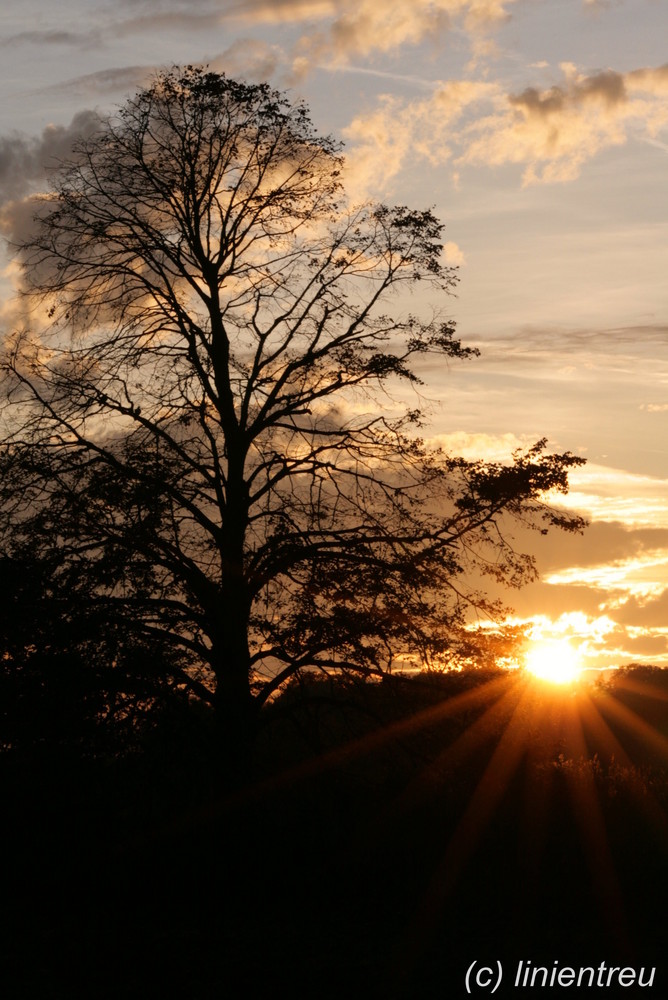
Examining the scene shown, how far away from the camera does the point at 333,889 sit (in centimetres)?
1944

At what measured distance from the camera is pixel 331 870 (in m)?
19.8

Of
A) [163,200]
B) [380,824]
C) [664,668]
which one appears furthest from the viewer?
[664,668]

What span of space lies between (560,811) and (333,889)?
5.81 m

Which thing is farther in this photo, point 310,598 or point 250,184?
point 250,184

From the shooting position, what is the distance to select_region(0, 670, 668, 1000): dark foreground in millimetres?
16172

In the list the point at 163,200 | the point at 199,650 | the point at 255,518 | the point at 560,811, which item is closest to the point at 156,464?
the point at 255,518

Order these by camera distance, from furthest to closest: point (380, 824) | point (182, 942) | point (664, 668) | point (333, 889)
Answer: point (664, 668) < point (380, 824) < point (333, 889) < point (182, 942)

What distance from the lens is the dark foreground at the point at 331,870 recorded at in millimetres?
16172

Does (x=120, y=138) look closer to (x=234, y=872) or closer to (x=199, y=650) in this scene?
(x=199, y=650)

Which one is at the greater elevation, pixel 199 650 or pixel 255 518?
pixel 255 518

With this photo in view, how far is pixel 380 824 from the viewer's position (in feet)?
69.3

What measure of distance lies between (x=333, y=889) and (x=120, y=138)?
13.8 metres

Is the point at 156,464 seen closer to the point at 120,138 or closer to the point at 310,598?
the point at 310,598

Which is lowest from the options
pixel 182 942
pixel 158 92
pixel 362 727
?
pixel 182 942
